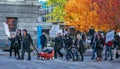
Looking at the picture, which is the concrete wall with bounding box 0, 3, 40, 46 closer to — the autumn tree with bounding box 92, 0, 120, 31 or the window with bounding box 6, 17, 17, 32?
the window with bounding box 6, 17, 17, 32

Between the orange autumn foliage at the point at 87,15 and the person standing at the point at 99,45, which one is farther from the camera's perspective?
the orange autumn foliage at the point at 87,15

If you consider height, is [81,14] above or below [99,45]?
above

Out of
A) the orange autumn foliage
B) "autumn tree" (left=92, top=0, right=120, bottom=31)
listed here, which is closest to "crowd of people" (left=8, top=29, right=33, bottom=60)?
"autumn tree" (left=92, top=0, right=120, bottom=31)

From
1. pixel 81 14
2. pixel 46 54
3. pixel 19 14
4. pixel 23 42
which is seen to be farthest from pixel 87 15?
pixel 23 42

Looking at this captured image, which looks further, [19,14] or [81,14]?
[81,14]

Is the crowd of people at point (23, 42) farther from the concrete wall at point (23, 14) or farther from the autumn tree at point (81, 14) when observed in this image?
the autumn tree at point (81, 14)

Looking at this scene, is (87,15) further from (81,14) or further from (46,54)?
(46,54)

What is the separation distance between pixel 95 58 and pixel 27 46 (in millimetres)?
4702

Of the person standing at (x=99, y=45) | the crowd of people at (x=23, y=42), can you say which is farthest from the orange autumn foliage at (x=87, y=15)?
the crowd of people at (x=23, y=42)

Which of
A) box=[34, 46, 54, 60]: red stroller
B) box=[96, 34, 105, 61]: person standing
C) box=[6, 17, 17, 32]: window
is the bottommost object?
box=[34, 46, 54, 60]: red stroller

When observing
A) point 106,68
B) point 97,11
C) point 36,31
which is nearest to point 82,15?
point 97,11

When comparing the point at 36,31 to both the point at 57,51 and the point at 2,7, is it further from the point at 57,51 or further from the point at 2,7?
the point at 57,51

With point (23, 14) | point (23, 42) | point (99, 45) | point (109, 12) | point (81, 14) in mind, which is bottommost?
point (99, 45)

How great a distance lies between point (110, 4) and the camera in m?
40.6
